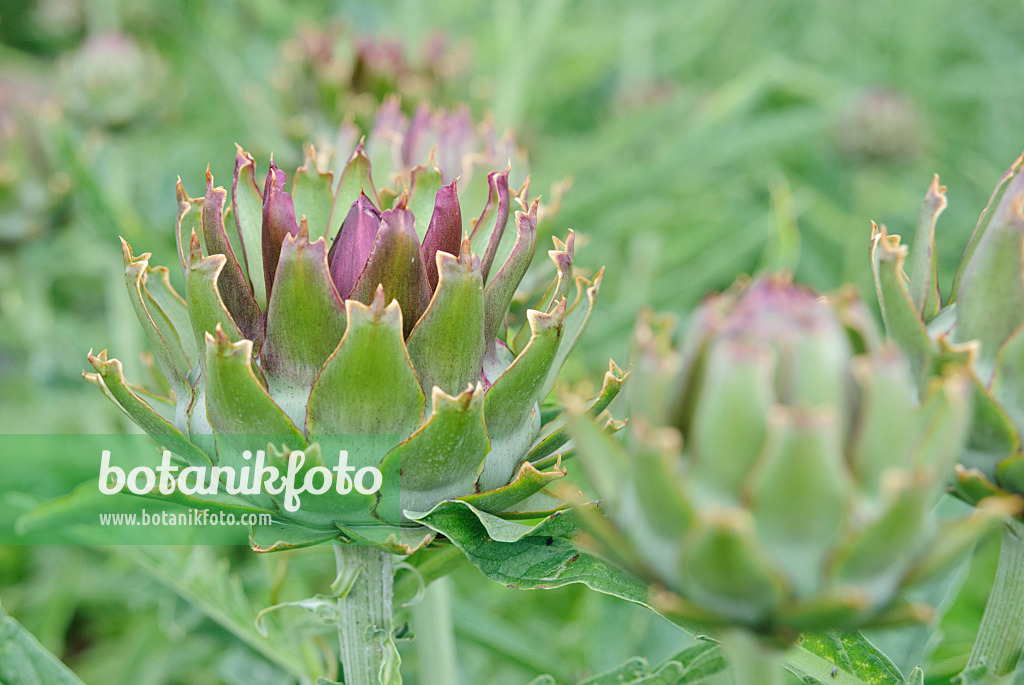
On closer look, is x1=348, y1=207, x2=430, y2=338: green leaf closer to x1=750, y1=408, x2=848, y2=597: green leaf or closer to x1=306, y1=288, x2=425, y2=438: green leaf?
x1=306, y1=288, x2=425, y2=438: green leaf

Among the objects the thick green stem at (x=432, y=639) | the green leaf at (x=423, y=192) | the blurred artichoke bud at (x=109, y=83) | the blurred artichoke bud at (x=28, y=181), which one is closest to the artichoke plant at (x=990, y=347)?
the green leaf at (x=423, y=192)

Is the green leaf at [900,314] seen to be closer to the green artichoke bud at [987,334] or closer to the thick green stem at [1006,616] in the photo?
the green artichoke bud at [987,334]

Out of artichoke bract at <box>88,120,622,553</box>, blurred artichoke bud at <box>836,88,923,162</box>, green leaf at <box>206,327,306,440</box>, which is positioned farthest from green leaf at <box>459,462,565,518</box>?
blurred artichoke bud at <box>836,88,923,162</box>

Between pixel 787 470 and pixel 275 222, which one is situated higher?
pixel 275 222

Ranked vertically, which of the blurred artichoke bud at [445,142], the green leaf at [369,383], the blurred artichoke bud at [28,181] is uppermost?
the blurred artichoke bud at [28,181]

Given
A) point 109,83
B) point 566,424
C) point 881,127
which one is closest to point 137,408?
point 566,424

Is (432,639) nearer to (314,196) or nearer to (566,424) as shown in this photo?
(566,424)
